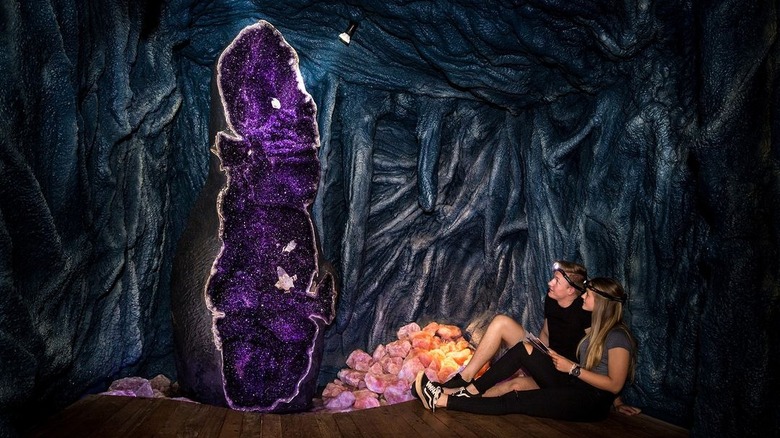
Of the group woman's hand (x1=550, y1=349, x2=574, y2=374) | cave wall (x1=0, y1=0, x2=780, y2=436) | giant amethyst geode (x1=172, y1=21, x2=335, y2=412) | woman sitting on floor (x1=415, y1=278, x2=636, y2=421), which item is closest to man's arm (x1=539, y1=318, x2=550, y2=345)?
woman sitting on floor (x1=415, y1=278, x2=636, y2=421)

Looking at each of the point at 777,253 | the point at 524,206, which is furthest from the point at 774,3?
the point at 524,206

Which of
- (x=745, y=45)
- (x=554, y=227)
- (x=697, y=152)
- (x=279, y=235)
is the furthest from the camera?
(x=554, y=227)

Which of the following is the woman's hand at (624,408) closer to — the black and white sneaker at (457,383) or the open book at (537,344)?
the open book at (537,344)

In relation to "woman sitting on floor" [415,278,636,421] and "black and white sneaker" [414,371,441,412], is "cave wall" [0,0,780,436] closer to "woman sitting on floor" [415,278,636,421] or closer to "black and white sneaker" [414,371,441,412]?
"woman sitting on floor" [415,278,636,421]

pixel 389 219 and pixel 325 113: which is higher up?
pixel 325 113

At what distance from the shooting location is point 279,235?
167 inches

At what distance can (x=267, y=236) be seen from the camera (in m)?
4.20

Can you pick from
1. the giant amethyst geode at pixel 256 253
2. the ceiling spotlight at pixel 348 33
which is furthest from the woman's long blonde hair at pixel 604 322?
the ceiling spotlight at pixel 348 33

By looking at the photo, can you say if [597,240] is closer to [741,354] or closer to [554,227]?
[554,227]

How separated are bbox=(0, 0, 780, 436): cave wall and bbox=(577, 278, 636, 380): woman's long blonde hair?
0.46 meters

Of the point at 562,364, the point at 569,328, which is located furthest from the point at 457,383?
the point at 569,328

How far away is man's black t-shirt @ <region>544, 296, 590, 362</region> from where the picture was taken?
148 inches

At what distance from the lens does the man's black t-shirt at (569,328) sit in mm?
3752

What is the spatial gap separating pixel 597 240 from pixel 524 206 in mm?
1063
